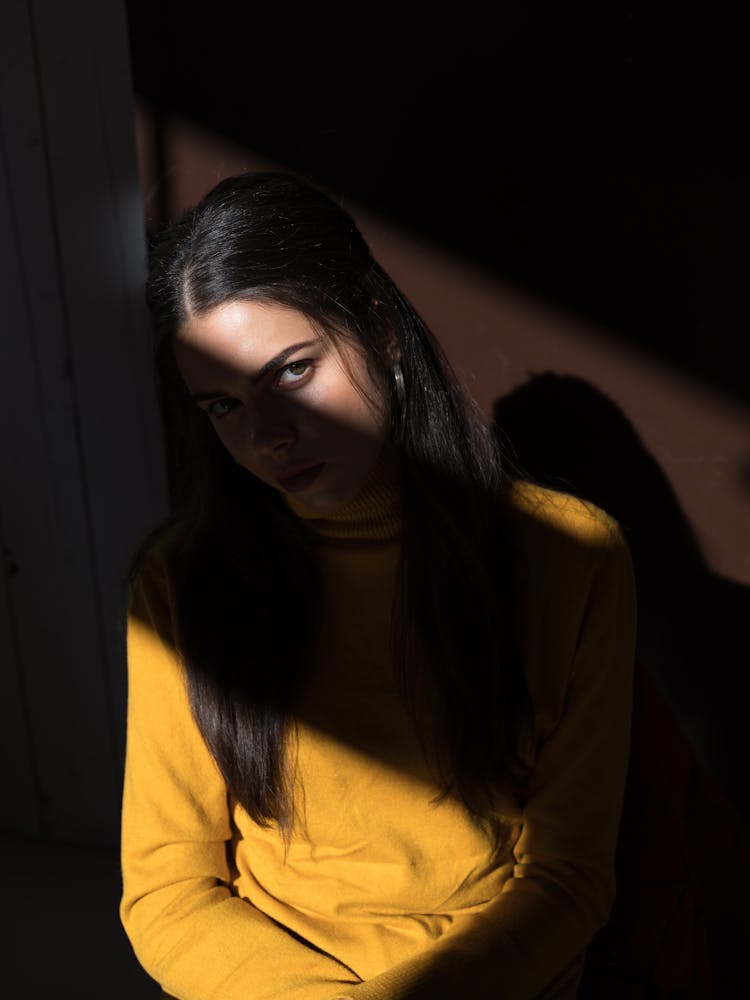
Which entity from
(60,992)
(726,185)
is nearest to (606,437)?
(726,185)

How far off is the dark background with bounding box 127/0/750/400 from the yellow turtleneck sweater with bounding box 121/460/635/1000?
406mm

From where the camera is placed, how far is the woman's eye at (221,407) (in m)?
1.34

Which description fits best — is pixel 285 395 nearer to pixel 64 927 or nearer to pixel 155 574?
pixel 155 574

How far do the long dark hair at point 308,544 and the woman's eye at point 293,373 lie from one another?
2.0 inches

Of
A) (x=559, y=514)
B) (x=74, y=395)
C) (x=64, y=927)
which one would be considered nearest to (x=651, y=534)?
(x=559, y=514)

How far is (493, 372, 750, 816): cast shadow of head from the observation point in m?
1.75

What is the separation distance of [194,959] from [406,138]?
3.80ft

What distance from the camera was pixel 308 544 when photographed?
1.51 metres

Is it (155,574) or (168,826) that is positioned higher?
(155,574)

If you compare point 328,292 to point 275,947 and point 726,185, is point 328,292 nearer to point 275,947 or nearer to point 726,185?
point 726,185

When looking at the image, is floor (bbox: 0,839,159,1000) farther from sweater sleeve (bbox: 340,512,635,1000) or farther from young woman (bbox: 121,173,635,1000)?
sweater sleeve (bbox: 340,512,635,1000)

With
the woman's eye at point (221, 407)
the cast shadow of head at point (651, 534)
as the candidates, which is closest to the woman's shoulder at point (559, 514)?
the cast shadow of head at point (651, 534)

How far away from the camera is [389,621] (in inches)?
57.9

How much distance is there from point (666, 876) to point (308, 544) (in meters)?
0.63
